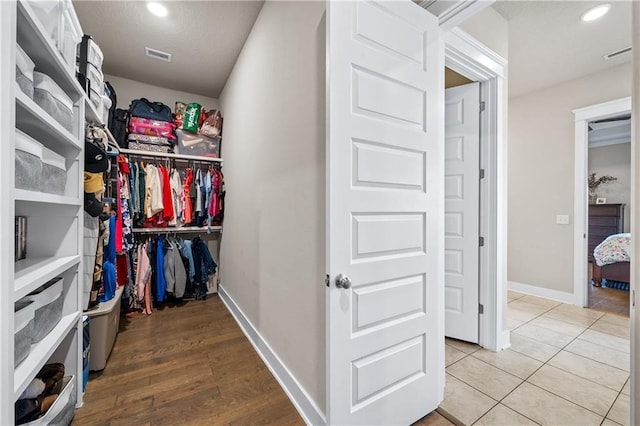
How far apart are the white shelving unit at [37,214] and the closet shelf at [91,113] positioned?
0.16m

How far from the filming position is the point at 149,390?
5.62 feet

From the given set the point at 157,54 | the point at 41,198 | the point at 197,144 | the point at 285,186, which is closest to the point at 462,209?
the point at 285,186

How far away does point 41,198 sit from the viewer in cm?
113

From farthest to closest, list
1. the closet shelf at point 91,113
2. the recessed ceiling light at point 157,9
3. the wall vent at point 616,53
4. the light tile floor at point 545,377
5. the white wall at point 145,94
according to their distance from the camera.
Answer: the white wall at point 145,94 < the wall vent at point 616,53 < the recessed ceiling light at point 157,9 < the closet shelf at point 91,113 < the light tile floor at point 545,377

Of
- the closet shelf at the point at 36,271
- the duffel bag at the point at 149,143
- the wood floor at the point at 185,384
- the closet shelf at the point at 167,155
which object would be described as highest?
the duffel bag at the point at 149,143

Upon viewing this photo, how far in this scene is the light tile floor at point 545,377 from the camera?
5.05 feet

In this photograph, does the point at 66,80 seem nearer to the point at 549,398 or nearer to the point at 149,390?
the point at 149,390

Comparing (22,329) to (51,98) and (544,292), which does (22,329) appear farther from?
(544,292)

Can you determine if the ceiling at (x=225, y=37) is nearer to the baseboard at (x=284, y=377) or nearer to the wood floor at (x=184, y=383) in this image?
the baseboard at (x=284, y=377)

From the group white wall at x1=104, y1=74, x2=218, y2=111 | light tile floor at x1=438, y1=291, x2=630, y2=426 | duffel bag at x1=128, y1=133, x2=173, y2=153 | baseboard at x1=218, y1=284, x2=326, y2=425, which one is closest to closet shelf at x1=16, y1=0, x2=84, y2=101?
duffel bag at x1=128, y1=133, x2=173, y2=153

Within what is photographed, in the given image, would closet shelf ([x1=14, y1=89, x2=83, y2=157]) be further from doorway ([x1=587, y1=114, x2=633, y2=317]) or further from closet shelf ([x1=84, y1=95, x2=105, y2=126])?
doorway ([x1=587, y1=114, x2=633, y2=317])

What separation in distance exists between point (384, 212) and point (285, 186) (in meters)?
0.74

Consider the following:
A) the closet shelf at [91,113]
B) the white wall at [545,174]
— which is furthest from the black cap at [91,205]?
the white wall at [545,174]

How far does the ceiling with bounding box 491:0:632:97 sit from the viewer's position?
7.31 feet
